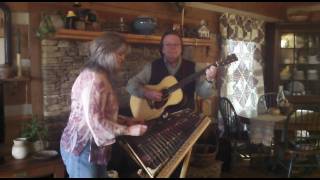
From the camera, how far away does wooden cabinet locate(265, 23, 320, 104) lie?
5.49m

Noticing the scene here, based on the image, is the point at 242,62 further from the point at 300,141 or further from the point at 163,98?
the point at 163,98

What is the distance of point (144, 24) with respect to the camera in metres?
3.29

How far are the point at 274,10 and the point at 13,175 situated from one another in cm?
429

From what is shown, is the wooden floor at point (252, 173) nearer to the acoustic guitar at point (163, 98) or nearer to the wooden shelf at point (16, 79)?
the acoustic guitar at point (163, 98)

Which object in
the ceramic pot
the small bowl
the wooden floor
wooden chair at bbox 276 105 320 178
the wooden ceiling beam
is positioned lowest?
the wooden floor

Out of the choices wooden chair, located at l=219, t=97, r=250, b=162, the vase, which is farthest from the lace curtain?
the vase

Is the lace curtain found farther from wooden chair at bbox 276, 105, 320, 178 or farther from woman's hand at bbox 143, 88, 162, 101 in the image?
woman's hand at bbox 143, 88, 162, 101

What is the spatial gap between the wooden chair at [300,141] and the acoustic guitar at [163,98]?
136 centimetres

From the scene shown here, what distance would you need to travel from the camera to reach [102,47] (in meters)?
2.12

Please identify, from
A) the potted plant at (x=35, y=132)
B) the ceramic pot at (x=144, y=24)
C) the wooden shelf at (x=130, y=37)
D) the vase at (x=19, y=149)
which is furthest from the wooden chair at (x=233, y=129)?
the vase at (x=19, y=149)

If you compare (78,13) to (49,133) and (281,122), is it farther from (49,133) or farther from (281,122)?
(281,122)

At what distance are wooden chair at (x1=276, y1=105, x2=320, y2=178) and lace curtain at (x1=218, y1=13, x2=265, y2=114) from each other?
73 cm

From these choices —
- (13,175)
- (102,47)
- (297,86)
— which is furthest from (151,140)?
(297,86)

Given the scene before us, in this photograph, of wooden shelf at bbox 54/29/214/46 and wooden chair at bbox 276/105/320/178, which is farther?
wooden chair at bbox 276/105/320/178
